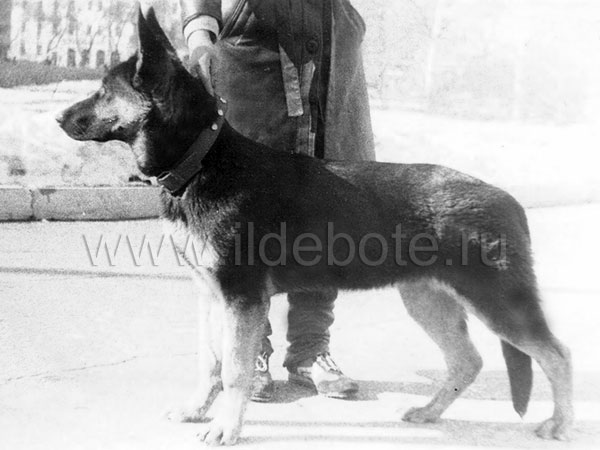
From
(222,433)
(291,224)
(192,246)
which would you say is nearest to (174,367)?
(222,433)

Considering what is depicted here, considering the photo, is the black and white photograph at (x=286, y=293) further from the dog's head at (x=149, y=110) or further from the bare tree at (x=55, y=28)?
the bare tree at (x=55, y=28)

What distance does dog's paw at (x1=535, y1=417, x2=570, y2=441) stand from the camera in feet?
11.0

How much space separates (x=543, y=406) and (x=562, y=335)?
Result: 1265mm

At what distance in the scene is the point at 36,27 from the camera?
9266 mm

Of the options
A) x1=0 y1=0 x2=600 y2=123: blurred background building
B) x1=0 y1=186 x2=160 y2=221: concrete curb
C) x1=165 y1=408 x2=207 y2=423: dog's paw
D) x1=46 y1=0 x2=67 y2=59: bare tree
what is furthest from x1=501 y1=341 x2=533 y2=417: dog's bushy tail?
x1=0 y1=0 x2=600 y2=123: blurred background building

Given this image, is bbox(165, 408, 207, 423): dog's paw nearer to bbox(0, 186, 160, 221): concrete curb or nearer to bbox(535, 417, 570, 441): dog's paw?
bbox(535, 417, 570, 441): dog's paw

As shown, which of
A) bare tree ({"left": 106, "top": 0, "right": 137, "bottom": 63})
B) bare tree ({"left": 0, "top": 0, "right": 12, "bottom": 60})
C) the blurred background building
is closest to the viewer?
bare tree ({"left": 0, "top": 0, "right": 12, "bottom": 60})

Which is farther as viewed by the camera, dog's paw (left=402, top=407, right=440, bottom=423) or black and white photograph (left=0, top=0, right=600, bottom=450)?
dog's paw (left=402, top=407, right=440, bottom=423)

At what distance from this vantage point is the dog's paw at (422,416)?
11.8 ft

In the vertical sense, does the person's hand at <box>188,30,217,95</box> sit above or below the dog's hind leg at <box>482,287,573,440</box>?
above

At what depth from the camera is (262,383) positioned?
3.85 meters

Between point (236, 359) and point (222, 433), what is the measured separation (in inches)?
12.3

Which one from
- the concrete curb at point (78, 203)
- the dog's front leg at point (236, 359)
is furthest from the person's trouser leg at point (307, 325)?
the concrete curb at point (78, 203)

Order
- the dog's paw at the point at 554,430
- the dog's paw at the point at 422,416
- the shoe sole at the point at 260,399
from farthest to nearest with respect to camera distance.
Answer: the shoe sole at the point at 260,399
the dog's paw at the point at 422,416
the dog's paw at the point at 554,430
